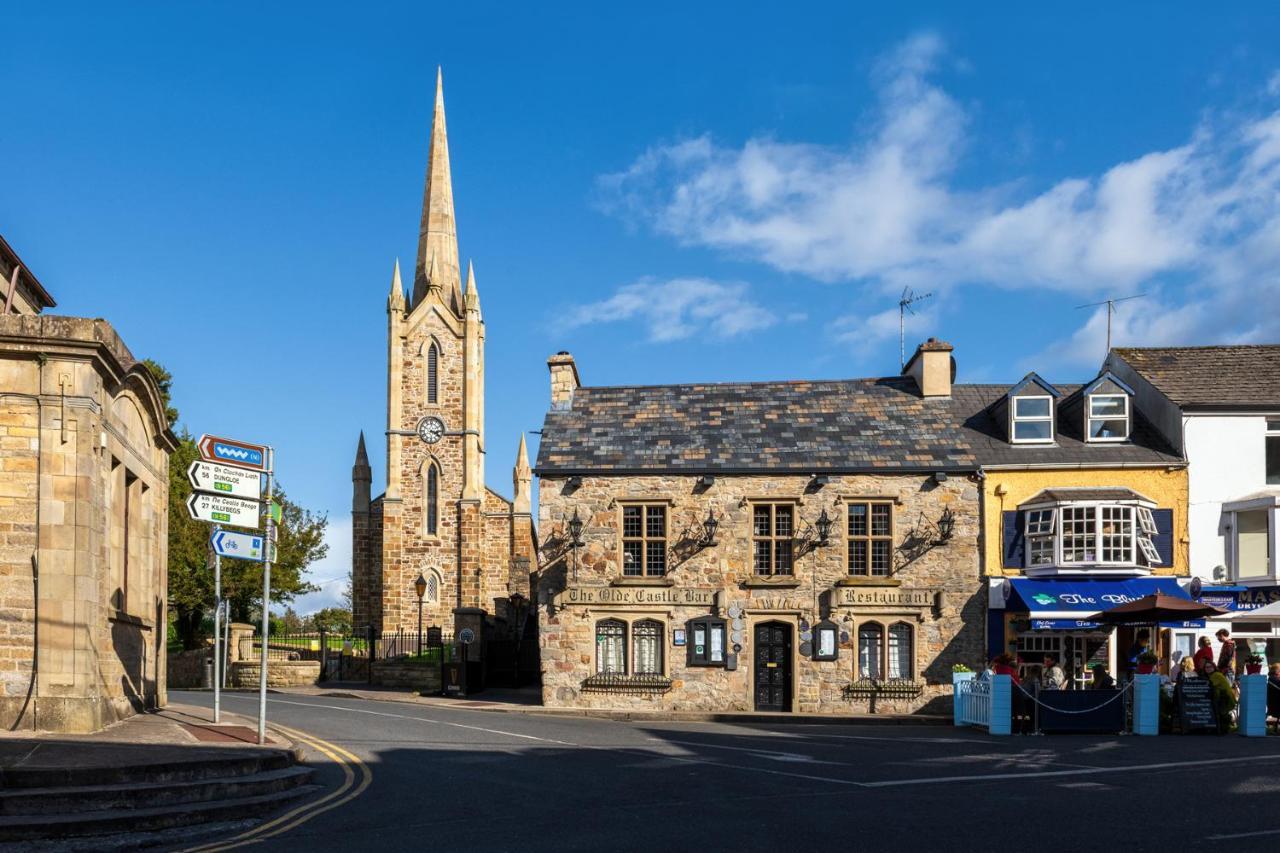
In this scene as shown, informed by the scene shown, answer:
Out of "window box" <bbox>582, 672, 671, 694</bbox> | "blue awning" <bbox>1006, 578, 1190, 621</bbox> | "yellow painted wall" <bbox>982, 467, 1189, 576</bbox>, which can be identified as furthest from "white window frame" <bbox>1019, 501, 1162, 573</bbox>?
"window box" <bbox>582, 672, 671, 694</bbox>

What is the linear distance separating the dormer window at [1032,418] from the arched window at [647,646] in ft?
33.4

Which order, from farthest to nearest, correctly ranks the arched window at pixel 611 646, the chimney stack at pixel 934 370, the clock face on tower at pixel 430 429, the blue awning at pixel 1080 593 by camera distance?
the clock face on tower at pixel 430 429, the chimney stack at pixel 934 370, the arched window at pixel 611 646, the blue awning at pixel 1080 593

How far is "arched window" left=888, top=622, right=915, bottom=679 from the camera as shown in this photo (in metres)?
28.9

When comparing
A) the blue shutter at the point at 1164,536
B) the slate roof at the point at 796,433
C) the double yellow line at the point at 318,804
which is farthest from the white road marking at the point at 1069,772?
the slate roof at the point at 796,433

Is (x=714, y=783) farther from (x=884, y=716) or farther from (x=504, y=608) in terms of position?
(x=504, y=608)

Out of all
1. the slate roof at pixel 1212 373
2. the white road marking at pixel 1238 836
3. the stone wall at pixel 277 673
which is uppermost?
the slate roof at pixel 1212 373

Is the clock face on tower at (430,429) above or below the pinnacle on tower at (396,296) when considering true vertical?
below

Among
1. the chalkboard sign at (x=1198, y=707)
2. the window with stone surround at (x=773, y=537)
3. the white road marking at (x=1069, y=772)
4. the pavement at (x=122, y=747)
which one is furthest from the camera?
the window with stone surround at (x=773, y=537)

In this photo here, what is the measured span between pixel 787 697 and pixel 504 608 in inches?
631

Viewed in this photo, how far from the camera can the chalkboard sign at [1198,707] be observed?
69.8ft

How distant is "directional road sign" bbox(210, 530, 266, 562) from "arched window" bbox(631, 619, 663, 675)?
14.4 m

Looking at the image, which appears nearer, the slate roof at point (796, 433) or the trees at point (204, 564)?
the slate roof at point (796, 433)

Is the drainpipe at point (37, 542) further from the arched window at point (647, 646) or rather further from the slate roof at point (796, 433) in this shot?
the arched window at point (647, 646)

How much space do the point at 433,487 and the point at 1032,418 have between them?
34.5 meters
